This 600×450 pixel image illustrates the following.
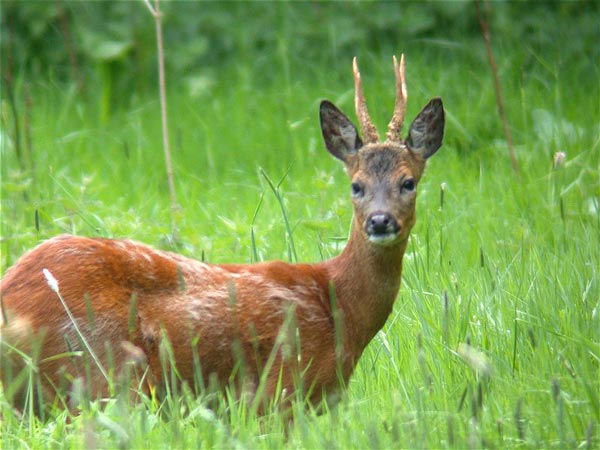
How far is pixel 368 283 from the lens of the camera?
5371mm

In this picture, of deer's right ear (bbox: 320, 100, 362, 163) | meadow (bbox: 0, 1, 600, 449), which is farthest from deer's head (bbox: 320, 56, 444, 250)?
meadow (bbox: 0, 1, 600, 449)

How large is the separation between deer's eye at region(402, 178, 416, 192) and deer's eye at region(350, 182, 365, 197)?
175 mm

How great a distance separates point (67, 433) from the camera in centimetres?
443

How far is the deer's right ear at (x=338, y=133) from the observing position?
227 inches

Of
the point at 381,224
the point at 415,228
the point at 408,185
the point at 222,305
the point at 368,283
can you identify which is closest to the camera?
the point at 222,305

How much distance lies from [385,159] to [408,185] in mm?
164

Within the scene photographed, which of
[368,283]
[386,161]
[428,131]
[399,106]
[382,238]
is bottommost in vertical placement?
[368,283]

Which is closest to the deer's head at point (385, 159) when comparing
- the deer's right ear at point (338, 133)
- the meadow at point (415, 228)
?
the deer's right ear at point (338, 133)

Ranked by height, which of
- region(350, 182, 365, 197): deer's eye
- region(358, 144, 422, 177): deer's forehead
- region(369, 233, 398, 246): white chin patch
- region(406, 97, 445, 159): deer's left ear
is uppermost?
region(406, 97, 445, 159): deer's left ear

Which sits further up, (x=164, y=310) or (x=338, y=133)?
(x=338, y=133)

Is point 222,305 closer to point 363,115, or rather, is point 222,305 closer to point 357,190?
point 357,190

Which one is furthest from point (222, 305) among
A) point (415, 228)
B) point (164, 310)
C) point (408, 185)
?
point (415, 228)

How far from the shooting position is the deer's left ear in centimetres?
576

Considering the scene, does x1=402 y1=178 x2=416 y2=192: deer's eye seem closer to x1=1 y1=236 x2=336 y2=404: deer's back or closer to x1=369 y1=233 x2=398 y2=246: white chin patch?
x1=369 y1=233 x2=398 y2=246: white chin patch
